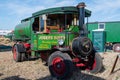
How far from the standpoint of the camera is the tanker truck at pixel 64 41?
8.48 m

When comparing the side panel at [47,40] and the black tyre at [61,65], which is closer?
the black tyre at [61,65]

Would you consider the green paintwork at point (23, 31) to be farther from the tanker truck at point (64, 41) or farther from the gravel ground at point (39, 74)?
the gravel ground at point (39, 74)

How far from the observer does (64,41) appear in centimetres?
888

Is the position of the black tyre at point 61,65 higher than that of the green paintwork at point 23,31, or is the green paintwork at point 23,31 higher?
the green paintwork at point 23,31

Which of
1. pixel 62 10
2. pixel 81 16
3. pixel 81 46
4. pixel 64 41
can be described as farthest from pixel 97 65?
pixel 62 10

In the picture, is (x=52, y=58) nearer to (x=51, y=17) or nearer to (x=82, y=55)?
(x=82, y=55)

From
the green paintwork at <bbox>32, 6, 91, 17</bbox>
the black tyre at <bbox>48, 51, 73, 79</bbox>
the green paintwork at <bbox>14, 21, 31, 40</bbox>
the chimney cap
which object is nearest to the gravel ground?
the black tyre at <bbox>48, 51, 73, 79</bbox>

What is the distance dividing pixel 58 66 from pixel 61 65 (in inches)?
7.5

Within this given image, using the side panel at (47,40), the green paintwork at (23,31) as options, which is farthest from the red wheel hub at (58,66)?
the green paintwork at (23,31)

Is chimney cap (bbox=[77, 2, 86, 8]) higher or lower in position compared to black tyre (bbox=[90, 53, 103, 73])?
higher

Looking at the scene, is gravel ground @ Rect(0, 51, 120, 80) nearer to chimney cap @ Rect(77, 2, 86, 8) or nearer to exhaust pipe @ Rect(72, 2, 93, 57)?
exhaust pipe @ Rect(72, 2, 93, 57)

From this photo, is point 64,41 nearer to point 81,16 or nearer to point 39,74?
point 81,16

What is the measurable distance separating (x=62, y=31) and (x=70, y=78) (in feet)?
6.52

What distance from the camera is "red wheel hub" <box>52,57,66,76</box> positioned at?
8.20 meters
